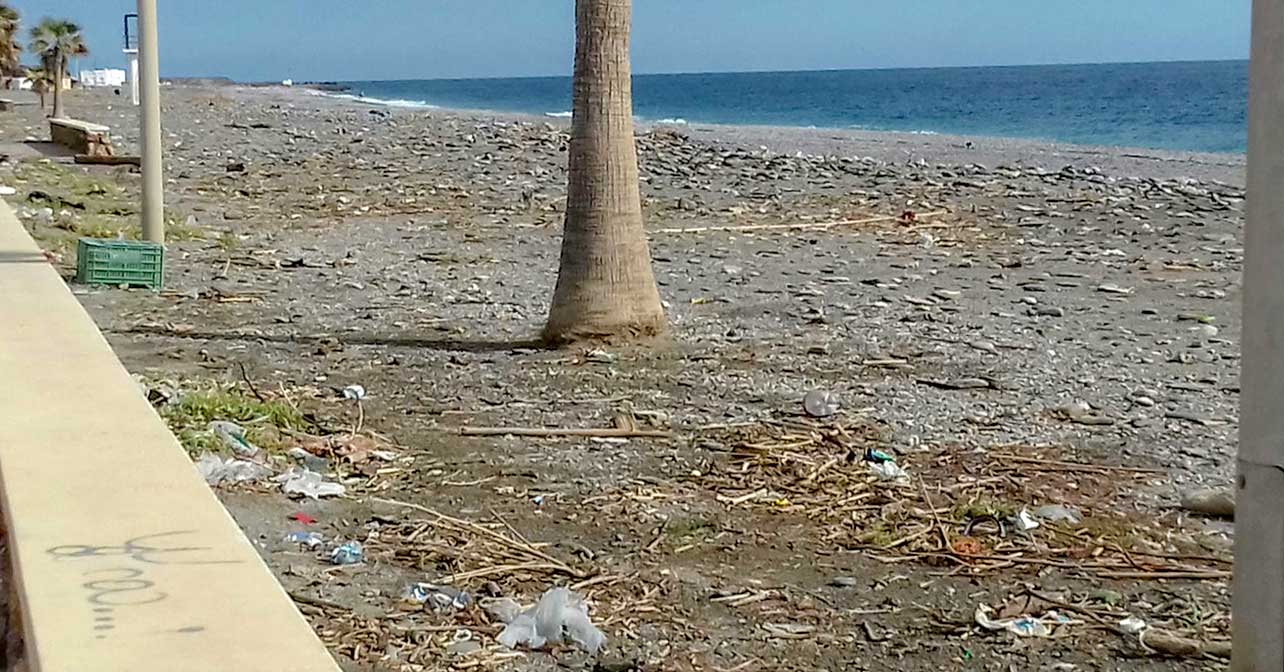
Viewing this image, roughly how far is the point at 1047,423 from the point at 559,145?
1914 centimetres

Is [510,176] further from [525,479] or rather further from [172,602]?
[172,602]

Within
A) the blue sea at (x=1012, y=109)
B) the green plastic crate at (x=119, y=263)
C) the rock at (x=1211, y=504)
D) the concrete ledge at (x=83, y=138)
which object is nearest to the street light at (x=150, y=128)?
the green plastic crate at (x=119, y=263)

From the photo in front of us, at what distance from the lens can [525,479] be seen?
232 inches

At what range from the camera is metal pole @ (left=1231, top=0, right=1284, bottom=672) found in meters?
3.32

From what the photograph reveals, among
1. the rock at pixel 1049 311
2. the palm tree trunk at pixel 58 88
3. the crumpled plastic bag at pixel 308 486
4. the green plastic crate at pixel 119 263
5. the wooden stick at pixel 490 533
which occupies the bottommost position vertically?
the wooden stick at pixel 490 533

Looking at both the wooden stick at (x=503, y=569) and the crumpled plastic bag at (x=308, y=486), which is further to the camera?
the crumpled plastic bag at (x=308, y=486)

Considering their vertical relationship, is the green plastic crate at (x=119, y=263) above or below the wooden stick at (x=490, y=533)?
above

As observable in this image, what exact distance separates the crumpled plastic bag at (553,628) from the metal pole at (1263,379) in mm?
1636

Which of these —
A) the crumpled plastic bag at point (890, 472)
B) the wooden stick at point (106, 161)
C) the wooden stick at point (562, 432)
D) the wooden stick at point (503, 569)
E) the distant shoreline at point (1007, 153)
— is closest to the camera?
the wooden stick at point (503, 569)

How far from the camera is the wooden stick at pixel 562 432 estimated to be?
651 centimetres

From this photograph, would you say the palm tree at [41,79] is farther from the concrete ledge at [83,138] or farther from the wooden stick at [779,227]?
the wooden stick at [779,227]

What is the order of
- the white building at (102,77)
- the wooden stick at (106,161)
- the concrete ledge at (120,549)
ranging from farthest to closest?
the white building at (102,77), the wooden stick at (106,161), the concrete ledge at (120,549)

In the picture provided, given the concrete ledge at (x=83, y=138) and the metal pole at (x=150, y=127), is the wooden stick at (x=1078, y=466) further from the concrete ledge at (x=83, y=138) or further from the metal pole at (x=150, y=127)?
Answer: the concrete ledge at (x=83, y=138)

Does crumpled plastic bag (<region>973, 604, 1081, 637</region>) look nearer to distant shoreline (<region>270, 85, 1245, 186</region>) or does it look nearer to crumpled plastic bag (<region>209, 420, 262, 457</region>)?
crumpled plastic bag (<region>209, 420, 262, 457</region>)
